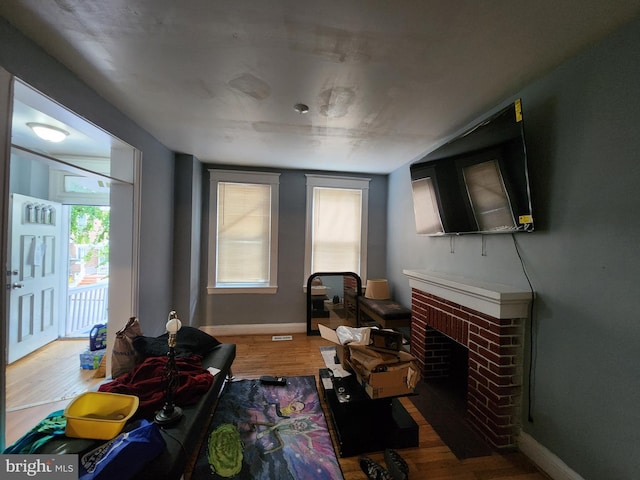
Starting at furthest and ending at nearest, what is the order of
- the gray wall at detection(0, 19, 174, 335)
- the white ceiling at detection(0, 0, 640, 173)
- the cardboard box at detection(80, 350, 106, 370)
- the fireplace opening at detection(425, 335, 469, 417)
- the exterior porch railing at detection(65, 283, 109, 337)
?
the exterior porch railing at detection(65, 283, 109, 337) → the cardboard box at detection(80, 350, 106, 370) → the fireplace opening at detection(425, 335, 469, 417) → the gray wall at detection(0, 19, 174, 335) → the white ceiling at detection(0, 0, 640, 173)

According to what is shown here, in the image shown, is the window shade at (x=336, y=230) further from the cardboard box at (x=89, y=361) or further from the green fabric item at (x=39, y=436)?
the green fabric item at (x=39, y=436)

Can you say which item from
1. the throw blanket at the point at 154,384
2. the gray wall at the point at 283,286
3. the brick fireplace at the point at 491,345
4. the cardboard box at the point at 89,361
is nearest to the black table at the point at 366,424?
the brick fireplace at the point at 491,345

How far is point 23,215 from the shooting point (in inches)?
112

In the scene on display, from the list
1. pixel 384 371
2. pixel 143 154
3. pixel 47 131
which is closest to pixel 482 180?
pixel 384 371

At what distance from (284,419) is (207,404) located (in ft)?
2.02

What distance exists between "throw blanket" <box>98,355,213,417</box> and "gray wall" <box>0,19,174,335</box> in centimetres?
94

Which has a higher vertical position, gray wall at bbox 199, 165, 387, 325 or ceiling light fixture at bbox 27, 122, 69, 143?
ceiling light fixture at bbox 27, 122, 69, 143

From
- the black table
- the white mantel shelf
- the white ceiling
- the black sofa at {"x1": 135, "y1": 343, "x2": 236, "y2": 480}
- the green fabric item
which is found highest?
the white ceiling

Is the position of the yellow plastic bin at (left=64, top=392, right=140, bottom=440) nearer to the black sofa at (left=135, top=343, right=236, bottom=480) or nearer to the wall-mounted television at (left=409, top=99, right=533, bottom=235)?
the black sofa at (left=135, top=343, right=236, bottom=480)

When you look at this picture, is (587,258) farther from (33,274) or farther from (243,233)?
(33,274)

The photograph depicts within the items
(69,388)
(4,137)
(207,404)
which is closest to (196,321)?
(69,388)

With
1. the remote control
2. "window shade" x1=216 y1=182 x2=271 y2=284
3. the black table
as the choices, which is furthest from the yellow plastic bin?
"window shade" x1=216 y1=182 x2=271 y2=284

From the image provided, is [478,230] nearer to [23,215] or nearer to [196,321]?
[196,321]

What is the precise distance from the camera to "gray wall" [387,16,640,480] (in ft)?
3.72
